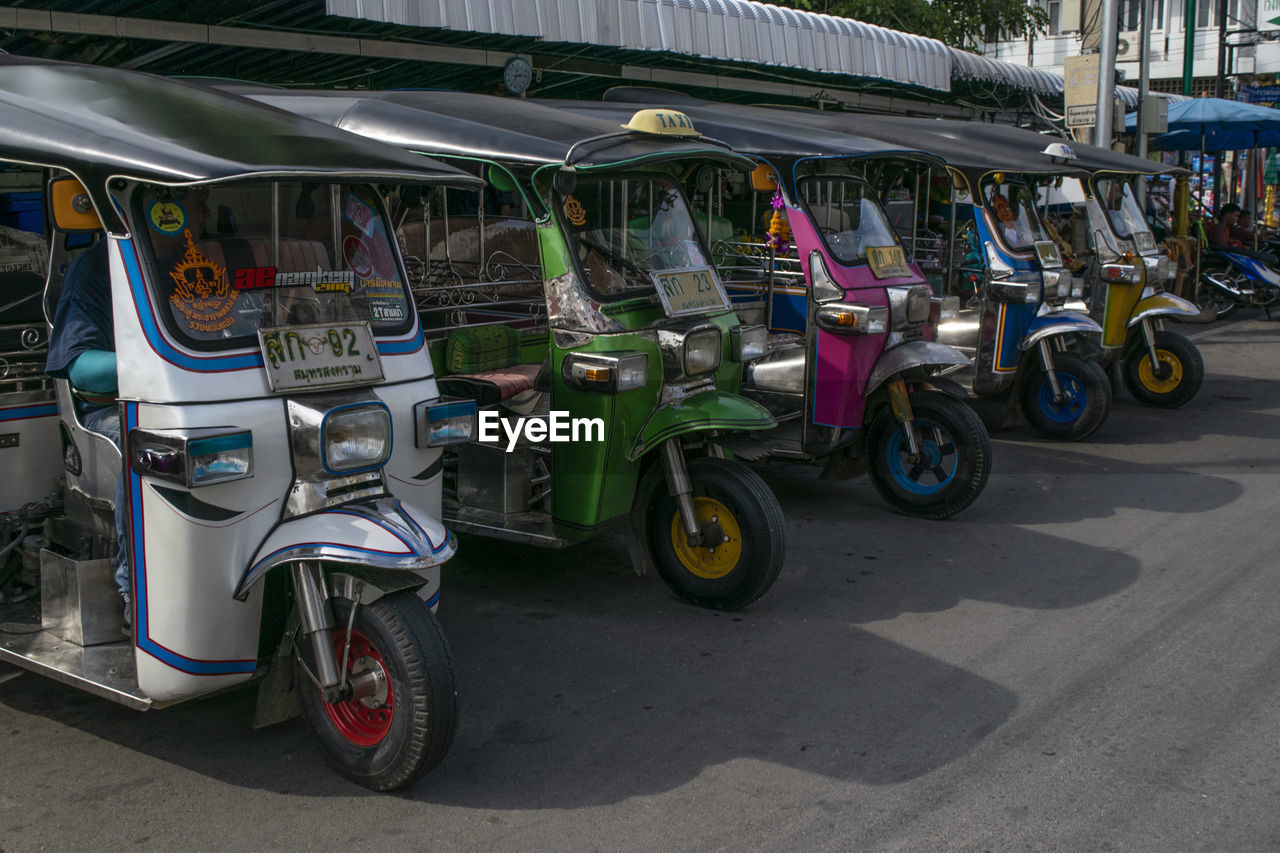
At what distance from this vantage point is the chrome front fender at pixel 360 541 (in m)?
3.47

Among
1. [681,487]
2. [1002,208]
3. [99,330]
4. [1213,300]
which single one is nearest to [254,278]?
[99,330]

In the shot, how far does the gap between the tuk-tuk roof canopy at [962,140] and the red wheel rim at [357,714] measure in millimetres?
5289

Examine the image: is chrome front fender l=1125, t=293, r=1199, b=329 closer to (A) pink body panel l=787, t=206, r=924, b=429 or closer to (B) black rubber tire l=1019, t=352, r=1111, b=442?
(B) black rubber tire l=1019, t=352, r=1111, b=442

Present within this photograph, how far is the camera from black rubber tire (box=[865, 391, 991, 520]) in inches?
259

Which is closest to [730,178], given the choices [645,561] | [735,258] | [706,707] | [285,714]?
[735,258]

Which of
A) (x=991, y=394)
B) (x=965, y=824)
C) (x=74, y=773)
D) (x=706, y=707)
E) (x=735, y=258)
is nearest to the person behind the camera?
(x=965, y=824)

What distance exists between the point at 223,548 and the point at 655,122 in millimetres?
2820

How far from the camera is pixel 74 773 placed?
3779mm

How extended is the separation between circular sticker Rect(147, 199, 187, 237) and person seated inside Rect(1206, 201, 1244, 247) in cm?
1546

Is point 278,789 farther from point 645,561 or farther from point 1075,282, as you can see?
point 1075,282

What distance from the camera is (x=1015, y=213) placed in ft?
29.4

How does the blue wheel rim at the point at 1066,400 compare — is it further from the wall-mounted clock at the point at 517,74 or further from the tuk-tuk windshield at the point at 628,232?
the wall-mounted clock at the point at 517,74

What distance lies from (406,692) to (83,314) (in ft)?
5.29

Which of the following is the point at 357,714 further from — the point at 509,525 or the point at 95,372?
the point at 509,525
